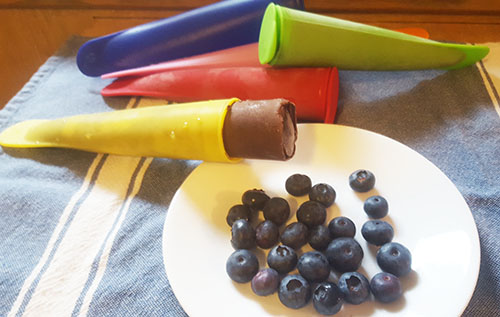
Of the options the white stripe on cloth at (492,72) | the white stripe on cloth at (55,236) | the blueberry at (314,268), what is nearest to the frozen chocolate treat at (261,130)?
the blueberry at (314,268)

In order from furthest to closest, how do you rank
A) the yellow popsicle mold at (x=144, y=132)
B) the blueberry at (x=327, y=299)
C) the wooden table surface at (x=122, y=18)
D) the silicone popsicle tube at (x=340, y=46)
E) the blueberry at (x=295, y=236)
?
the wooden table surface at (x=122, y=18), the silicone popsicle tube at (x=340, y=46), the yellow popsicle mold at (x=144, y=132), the blueberry at (x=295, y=236), the blueberry at (x=327, y=299)

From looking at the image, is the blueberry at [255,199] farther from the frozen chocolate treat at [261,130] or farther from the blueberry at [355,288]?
the blueberry at [355,288]

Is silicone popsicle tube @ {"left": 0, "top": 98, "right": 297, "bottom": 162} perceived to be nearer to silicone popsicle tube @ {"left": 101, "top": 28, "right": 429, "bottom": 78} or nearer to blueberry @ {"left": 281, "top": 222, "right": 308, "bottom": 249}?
blueberry @ {"left": 281, "top": 222, "right": 308, "bottom": 249}

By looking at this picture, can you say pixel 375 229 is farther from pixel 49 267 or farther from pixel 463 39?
pixel 463 39

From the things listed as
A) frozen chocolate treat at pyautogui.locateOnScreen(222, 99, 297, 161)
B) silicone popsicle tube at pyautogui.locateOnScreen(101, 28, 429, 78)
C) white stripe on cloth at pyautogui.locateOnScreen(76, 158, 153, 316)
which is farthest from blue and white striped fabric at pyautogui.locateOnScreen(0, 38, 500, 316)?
frozen chocolate treat at pyautogui.locateOnScreen(222, 99, 297, 161)

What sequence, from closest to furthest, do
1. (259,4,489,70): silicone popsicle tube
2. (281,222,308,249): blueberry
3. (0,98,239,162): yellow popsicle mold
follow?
1. (281,222,308,249): blueberry
2. (0,98,239,162): yellow popsicle mold
3. (259,4,489,70): silicone popsicle tube

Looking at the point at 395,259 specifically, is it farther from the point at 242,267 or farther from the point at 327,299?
the point at 242,267

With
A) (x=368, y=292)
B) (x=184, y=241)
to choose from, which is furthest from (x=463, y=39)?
(x=184, y=241)
